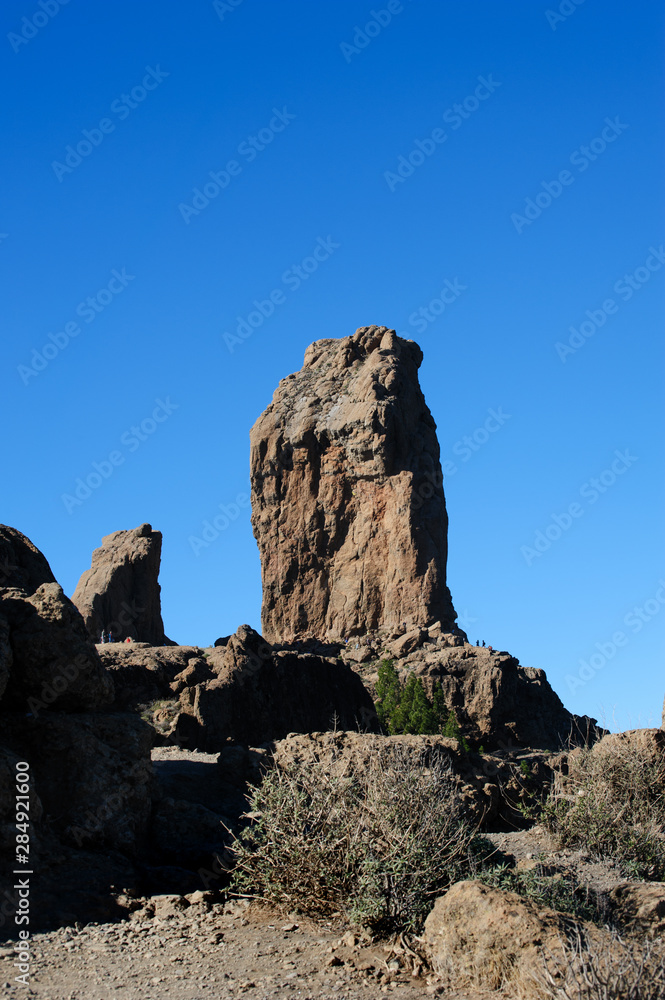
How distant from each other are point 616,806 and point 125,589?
34366 millimetres

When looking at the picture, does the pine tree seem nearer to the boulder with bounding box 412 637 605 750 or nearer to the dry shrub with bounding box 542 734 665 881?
the boulder with bounding box 412 637 605 750

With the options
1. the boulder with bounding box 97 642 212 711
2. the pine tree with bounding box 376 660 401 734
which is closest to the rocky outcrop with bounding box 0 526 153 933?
the boulder with bounding box 97 642 212 711

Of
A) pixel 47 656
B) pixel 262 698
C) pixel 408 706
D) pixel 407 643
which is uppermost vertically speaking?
pixel 407 643

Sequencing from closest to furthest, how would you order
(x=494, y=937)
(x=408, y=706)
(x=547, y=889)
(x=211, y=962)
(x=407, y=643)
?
(x=494, y=937)
(x=211, y=962)
(x=547, y=889)
(x=408, y=706)
(x=407, y=643)

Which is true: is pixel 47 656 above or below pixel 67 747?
above

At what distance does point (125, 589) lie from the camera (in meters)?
44.5

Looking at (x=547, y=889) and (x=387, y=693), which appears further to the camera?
(x=387, y=693)

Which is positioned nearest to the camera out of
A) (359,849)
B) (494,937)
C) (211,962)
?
(494,937)

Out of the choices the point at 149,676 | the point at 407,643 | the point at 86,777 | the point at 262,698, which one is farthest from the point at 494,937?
the point at 407,643

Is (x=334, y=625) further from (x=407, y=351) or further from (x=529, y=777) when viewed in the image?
(x=529, y=777)

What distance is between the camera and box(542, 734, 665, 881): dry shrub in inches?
462

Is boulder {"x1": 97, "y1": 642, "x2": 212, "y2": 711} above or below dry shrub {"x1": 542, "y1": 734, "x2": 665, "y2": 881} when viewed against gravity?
above

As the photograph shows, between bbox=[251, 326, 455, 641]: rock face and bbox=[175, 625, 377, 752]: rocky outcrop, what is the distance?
24.0 m

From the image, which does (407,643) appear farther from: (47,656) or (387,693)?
(47,656)
